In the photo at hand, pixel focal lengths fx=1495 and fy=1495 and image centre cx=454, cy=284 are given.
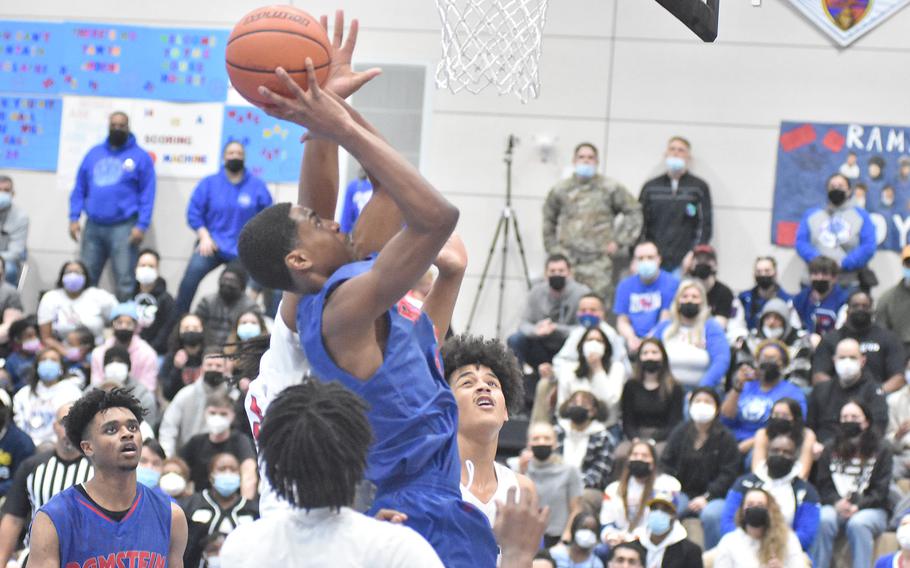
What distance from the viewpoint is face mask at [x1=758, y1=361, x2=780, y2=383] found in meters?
11.1

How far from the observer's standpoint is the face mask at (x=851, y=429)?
10.2 m

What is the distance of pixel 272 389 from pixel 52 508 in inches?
64.7

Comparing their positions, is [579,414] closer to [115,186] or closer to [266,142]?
[266,142]

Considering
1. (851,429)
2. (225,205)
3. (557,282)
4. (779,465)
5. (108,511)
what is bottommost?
(779,465)

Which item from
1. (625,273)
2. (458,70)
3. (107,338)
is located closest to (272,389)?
(458,70)

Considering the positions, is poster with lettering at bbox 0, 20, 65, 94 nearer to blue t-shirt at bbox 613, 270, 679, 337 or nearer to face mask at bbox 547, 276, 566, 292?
face mask at bbox 547, 276, 566, 292

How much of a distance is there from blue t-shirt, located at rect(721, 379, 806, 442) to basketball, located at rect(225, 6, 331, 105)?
23.8ft

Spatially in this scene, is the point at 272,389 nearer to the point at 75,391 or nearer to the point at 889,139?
the point at 75,391

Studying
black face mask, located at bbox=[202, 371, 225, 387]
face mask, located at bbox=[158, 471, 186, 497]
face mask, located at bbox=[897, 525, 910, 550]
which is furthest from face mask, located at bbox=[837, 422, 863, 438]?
black face mask, located at bbox=[202, 371, 225, 387]

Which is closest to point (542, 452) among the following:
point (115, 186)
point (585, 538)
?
point (585, 538)

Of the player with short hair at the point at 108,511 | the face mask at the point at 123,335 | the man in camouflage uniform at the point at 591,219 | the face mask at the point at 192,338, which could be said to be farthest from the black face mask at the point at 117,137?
the player with short hair at the point at 108,511

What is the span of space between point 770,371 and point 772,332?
127cm

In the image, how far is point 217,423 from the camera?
10742mm

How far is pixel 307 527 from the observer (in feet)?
10.7
